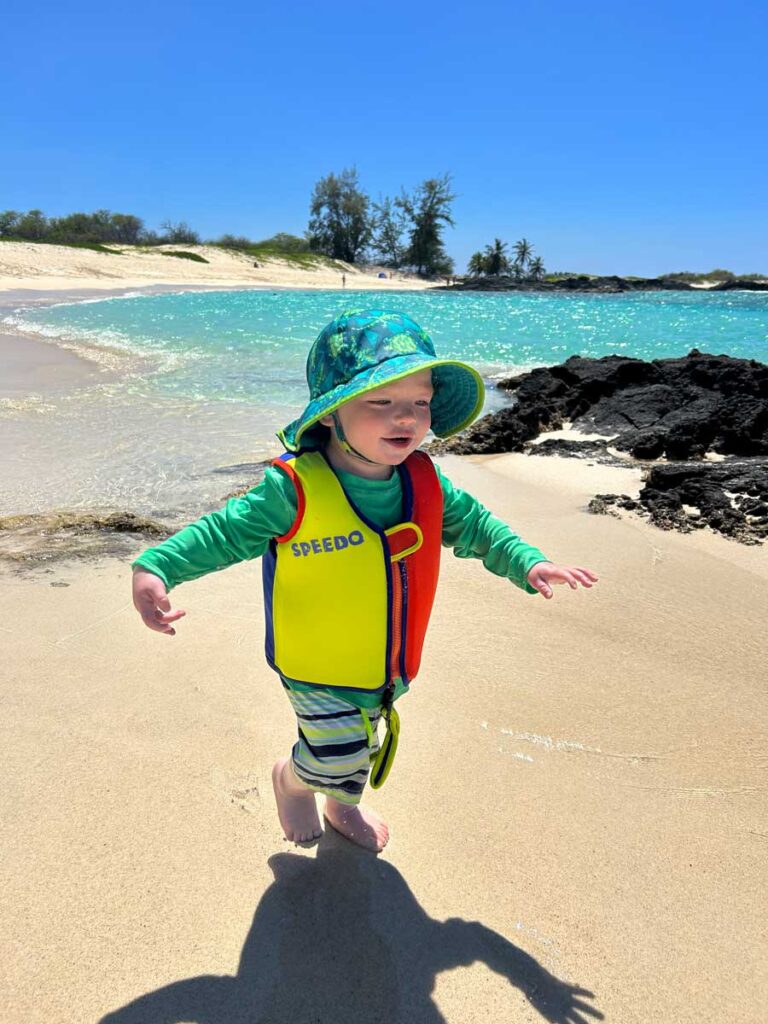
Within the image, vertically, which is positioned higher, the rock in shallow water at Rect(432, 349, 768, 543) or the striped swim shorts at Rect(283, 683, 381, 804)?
the striped swim shorts at Rect(283, 683, 381, 804)

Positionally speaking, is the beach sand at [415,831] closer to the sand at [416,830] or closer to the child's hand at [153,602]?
the sand at [416,830]

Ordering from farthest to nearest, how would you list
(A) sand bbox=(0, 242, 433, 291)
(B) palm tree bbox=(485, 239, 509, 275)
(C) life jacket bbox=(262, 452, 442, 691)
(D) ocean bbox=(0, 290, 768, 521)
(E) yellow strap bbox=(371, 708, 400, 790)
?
(B) palm tree bbox=(485, 239, 509, 275) < (A) sand bbox=(0, 242, 433, 291) < (D) ocean bbox=(0, 290, 768, 521) < (E) yellow strap bbox=(371, 708, 400, 790) < (C) life jacket bbox=(262, 452, 442, 691)

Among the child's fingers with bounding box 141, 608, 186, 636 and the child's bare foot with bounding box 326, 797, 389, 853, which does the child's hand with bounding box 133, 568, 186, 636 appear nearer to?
the child's fingers with bounding box 141, 608, 186, 636

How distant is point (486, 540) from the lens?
74.5 inches

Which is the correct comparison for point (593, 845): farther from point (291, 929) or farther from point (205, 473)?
point (205, 473)

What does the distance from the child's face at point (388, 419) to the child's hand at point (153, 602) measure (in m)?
0.53

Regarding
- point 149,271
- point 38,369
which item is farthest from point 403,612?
point 149,271

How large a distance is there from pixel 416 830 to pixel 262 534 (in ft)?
3.30

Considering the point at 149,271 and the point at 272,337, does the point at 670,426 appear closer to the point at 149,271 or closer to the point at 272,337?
the point at 272,337

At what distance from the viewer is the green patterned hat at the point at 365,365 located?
155cm

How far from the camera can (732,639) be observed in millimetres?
2963

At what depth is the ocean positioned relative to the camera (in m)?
5.18

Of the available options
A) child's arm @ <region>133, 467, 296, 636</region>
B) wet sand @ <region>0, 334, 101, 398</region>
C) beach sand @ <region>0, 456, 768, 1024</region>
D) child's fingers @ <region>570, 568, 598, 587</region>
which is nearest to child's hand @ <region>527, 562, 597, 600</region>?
child's fingers @ <region>570, 568, 598, 587</region>

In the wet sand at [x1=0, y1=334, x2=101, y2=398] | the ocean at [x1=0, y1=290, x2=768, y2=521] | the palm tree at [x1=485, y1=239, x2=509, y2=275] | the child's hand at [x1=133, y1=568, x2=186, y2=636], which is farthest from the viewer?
the palm tree at [x1=485, y1=239, x2=509, y2=275]
